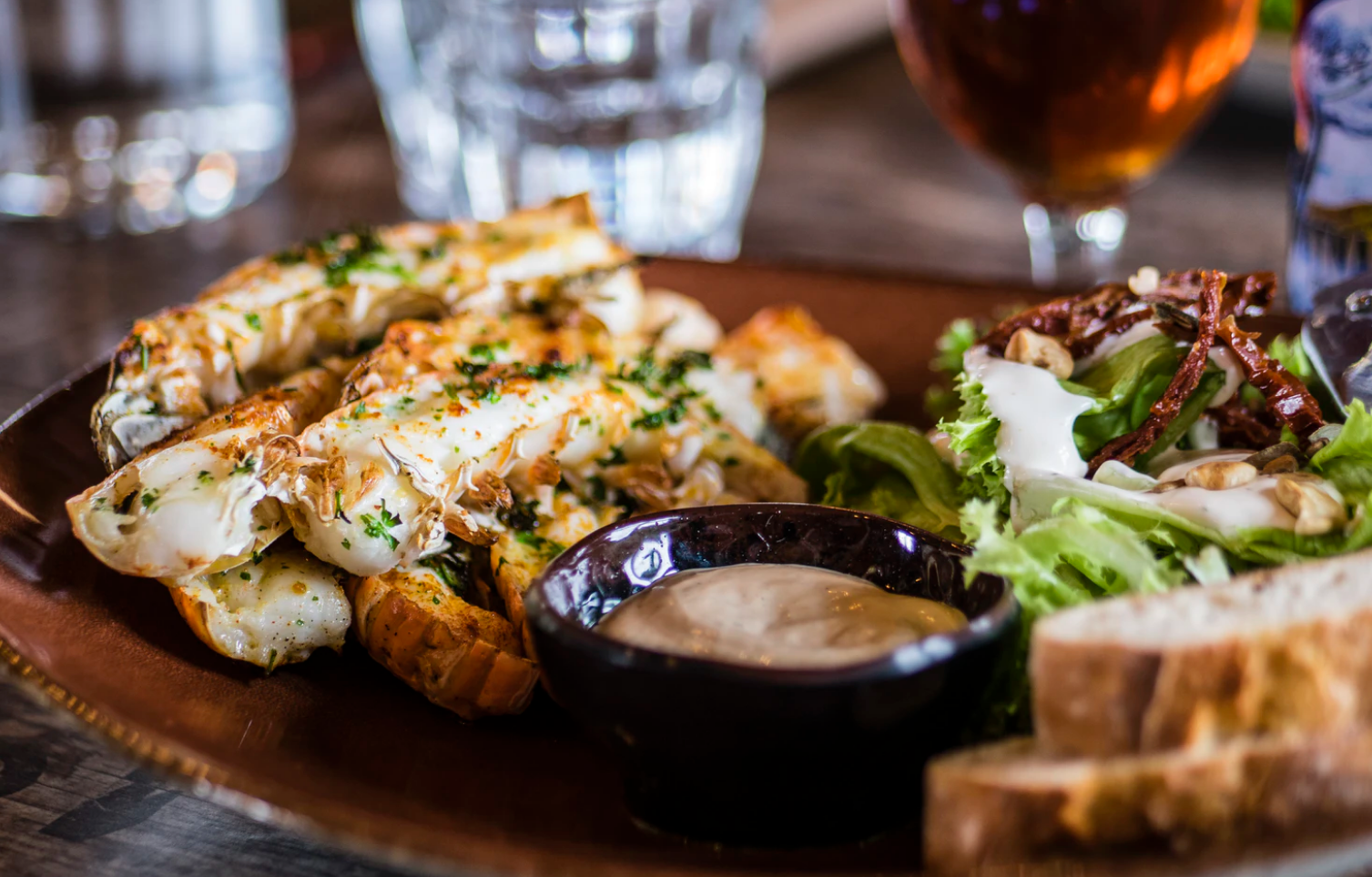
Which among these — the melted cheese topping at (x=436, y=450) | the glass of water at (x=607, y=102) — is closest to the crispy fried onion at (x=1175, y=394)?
the melted cheese topping at (x=436, y=450)

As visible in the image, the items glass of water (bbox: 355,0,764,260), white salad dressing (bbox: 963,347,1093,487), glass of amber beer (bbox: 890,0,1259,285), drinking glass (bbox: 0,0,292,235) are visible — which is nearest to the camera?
white salad dressing (bbox: 963,347,1093,487)

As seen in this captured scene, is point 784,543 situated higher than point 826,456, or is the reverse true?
point 784,543

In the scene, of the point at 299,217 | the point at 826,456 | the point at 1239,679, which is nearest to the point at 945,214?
the point at 299,217

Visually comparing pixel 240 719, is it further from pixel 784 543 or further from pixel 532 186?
pixel 532 186

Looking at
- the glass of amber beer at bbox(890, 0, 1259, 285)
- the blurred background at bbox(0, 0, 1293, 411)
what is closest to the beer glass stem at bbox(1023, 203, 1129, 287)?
the glass of amber beer at bbox(890, 0, 1259, 285)

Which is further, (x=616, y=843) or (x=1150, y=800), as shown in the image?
(x=616, y=843)

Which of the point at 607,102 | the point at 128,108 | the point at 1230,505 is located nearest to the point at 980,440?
the point at 1230,505

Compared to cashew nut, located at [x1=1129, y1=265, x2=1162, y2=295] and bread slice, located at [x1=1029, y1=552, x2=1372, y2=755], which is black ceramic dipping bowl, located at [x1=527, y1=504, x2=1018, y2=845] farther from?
cashew nut, located at [x1=1129, y1=265, x2=1162, y2=295]

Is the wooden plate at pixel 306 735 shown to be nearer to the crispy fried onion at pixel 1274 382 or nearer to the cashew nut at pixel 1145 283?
the crispy fried onion at pixel 1274 382
